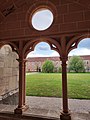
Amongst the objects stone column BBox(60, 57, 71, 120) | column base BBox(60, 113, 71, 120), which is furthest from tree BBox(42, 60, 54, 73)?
column base BBox(60, 113, 71, 120)

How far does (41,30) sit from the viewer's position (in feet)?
7.80

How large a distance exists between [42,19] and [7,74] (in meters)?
1.74

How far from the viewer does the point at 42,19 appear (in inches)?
100

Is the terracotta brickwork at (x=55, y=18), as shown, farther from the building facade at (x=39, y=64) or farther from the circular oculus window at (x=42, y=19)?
the building facade at (x=39, y=64)

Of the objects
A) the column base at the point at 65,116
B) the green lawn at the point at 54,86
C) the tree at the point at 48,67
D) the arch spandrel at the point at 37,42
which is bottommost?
the column base at the point at 65,116

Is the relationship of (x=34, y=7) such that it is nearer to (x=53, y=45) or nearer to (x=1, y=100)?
(x=53, y=45)

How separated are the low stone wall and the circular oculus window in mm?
1175

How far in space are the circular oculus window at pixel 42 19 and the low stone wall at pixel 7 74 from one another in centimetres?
117

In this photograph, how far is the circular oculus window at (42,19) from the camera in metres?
2.44

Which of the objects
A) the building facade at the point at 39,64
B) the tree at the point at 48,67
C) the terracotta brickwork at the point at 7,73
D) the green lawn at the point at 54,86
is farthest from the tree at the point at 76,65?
the terracotta brickwork at the point at 7,73

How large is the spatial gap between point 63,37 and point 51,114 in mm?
1416

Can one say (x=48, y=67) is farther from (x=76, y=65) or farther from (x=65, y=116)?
(x=65, y=116)

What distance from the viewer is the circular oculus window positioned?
2438 mm

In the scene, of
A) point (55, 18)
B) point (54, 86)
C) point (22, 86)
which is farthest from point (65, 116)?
point (54, 86)
